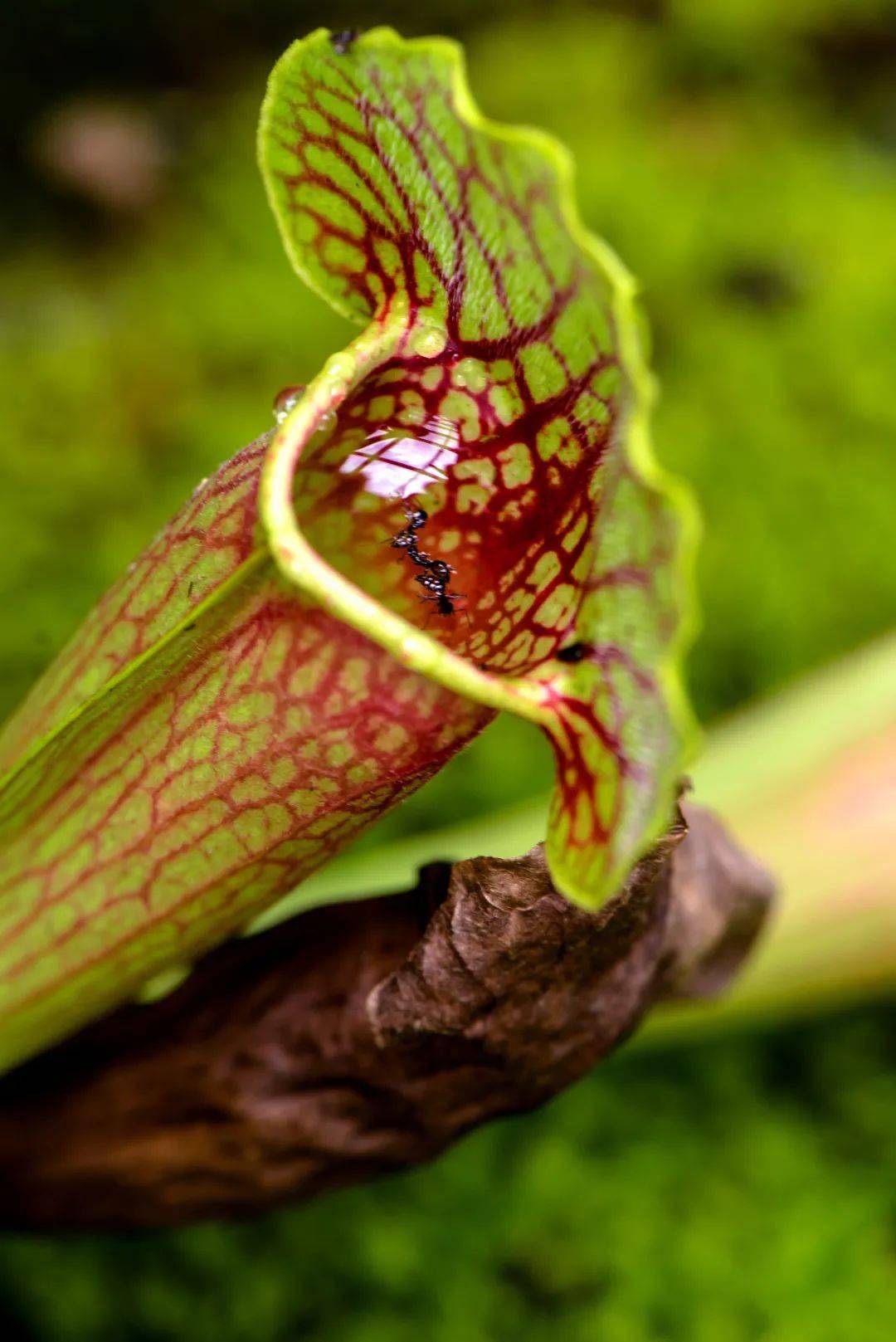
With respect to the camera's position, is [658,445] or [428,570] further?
[658,445]

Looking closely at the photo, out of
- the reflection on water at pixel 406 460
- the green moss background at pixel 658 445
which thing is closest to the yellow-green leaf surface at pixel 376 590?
the reflection on water at pixel 406 460

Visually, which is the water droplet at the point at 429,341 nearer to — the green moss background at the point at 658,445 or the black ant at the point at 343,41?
the black ant at the point at 343,41

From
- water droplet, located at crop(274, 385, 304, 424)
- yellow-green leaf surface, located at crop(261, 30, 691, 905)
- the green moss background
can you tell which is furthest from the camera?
the green moss background

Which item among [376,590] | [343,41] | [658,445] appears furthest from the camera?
[658,445]

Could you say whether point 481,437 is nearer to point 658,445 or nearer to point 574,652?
point 574,652

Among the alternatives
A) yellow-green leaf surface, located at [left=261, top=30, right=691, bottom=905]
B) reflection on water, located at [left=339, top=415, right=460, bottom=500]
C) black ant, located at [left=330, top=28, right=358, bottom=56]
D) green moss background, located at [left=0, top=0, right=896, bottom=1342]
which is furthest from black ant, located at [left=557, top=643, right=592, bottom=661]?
green moss background, located at [left=0, top=0, right=896, bottom=1342]

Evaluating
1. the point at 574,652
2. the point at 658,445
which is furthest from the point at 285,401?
the point at 658,445

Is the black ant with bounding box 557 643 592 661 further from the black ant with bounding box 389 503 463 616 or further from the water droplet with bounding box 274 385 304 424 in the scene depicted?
the water droplet with bounding box 274 385 304 424
